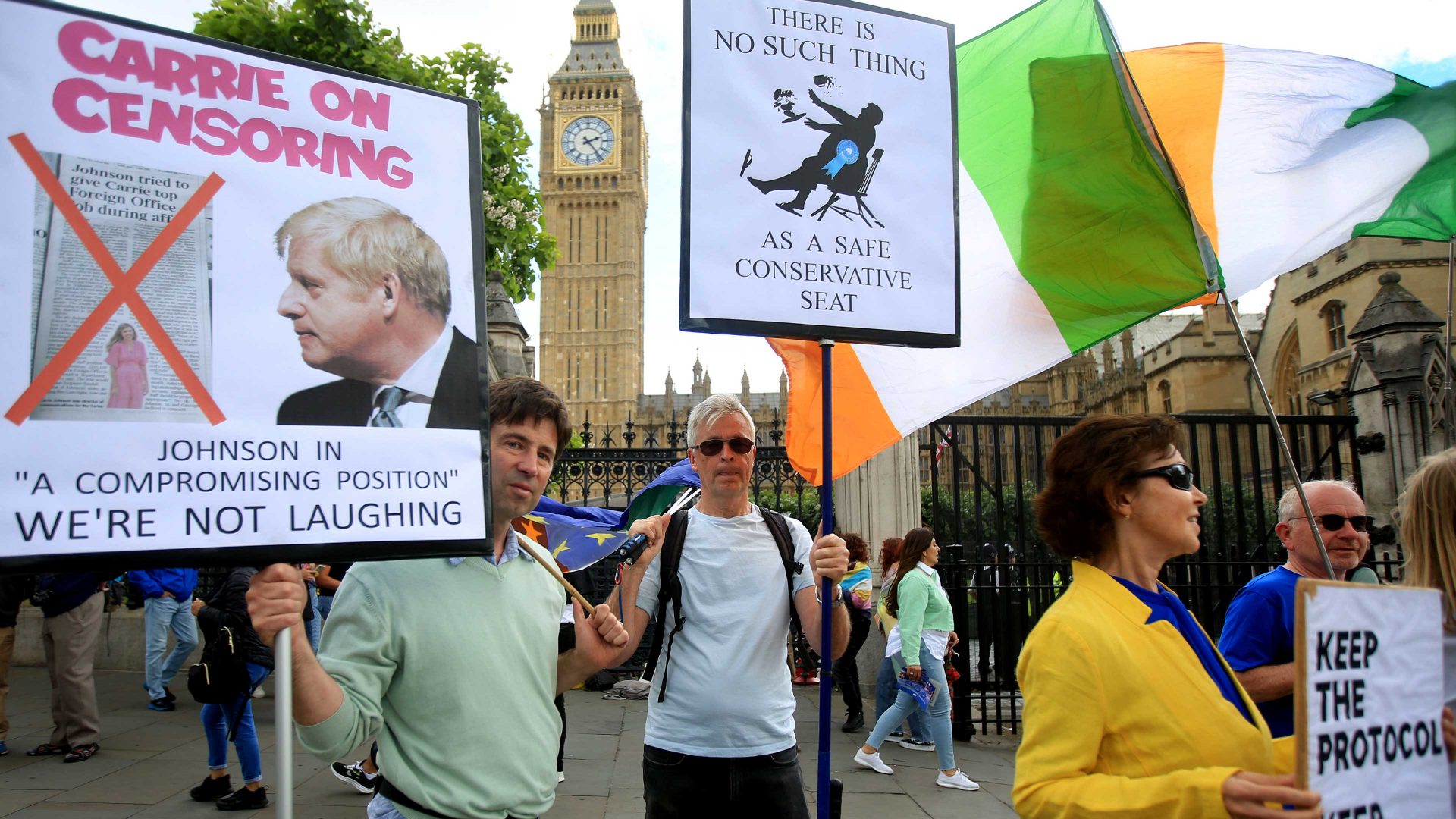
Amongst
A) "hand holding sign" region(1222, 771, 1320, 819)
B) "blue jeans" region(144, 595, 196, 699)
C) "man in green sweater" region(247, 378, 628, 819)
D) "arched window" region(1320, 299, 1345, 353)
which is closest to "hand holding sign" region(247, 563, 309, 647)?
"man in green sweater" region(247, 378, 628, 819)

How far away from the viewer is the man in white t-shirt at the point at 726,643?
8.70ft

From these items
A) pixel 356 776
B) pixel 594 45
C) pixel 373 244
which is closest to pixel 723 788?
pixel 373 244

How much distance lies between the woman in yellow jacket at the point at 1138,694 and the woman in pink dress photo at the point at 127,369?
181 cm

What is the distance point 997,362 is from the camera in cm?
353

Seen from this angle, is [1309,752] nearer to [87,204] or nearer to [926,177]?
[926,177]

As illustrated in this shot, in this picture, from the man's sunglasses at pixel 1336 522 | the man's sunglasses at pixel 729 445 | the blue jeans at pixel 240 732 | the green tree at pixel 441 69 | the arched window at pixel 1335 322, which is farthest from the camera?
the arched window at pixel 1335 322

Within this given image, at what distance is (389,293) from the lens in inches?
75.4

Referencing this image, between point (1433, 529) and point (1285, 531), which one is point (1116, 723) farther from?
point (1285, 531)

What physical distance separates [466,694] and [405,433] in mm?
601

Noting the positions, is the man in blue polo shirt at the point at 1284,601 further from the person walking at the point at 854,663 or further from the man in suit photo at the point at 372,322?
the person walking at the point at 854,663

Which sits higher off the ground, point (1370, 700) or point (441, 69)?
point (441, 69)

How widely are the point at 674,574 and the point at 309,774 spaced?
453 cm

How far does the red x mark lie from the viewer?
59.5 inches

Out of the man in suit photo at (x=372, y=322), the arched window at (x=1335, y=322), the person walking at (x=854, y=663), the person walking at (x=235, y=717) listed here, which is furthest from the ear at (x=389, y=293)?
the arched window at (x=1335, y=322)
